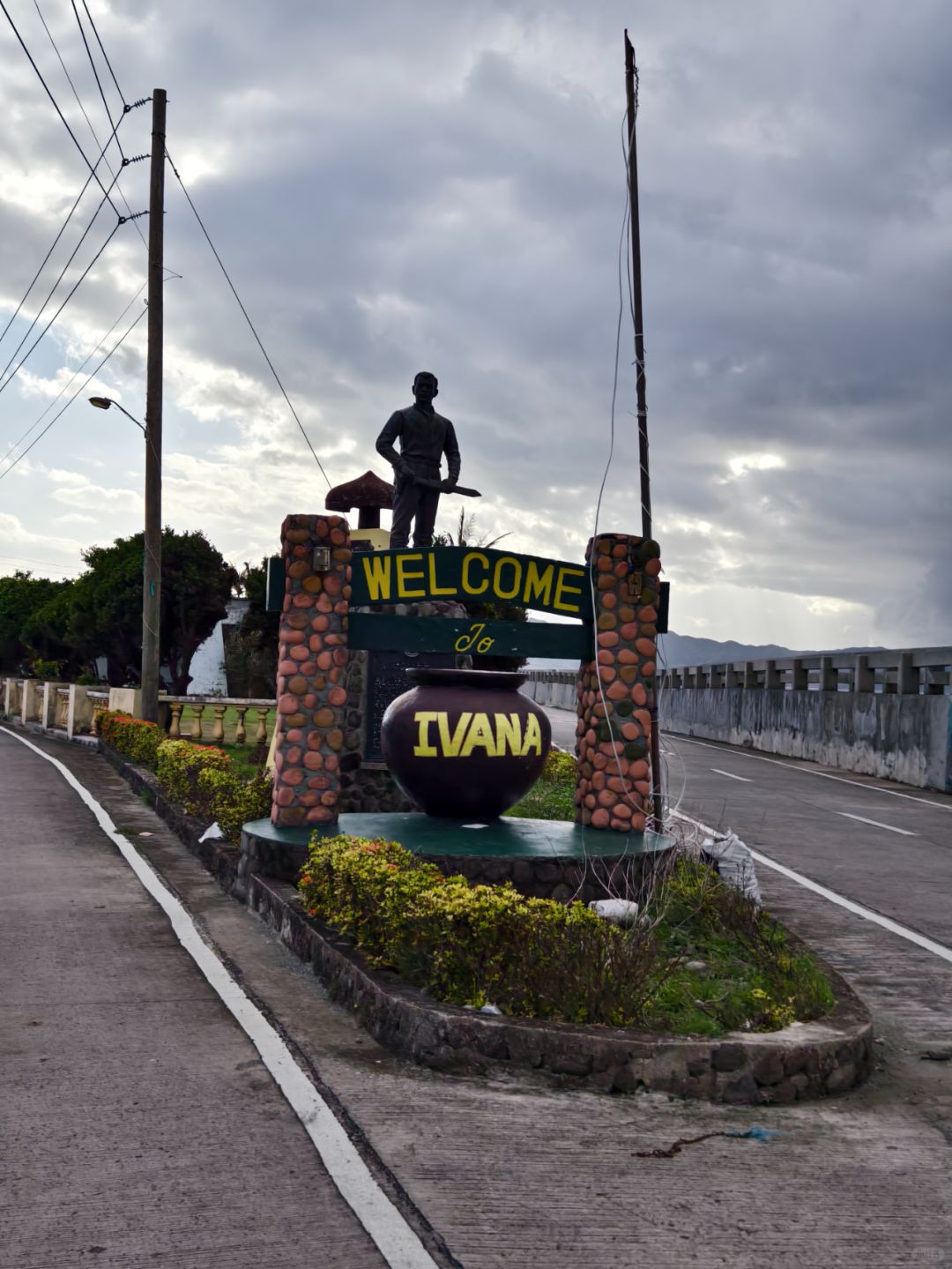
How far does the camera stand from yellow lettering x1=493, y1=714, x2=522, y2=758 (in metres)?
11.2

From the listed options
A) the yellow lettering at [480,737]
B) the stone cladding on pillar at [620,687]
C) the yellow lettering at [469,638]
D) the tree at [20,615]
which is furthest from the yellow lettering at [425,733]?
the tree at [20,615]

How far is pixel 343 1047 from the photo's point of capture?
6902mm

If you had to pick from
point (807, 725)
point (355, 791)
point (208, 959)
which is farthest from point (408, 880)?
point (807, 725)

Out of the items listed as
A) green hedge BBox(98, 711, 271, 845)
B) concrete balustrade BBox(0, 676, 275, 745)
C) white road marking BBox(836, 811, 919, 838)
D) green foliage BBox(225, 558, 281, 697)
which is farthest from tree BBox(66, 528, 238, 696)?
white road marking BBox(836, 811, 919, 838)

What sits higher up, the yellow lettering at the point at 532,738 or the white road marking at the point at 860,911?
the yellow lettering at the point at 532,738

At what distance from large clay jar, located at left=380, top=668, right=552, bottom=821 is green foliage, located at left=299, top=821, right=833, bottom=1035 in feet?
7.74

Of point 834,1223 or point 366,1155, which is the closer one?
point 834,1223

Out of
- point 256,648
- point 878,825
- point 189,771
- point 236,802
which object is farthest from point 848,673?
point 236,802

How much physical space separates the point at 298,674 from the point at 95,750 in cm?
1923

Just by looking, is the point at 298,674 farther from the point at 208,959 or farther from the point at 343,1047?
the point at 343,1047

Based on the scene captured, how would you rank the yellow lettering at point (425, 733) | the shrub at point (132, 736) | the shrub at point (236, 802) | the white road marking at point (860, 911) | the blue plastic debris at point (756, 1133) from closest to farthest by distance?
the blue plastic debris at point (756, 1133) → the white road marking at point (860, 911) → the yellow lettering at point (425, 733) → the shrub at point (236, 802) → the shrub at point (132, 736)

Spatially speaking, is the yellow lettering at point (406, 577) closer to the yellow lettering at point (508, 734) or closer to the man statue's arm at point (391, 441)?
the yellow lettering at point (508, 734)

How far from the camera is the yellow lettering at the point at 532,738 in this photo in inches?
447

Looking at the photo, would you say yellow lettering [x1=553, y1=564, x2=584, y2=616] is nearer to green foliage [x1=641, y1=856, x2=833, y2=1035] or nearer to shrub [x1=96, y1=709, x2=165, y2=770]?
green foliage [x1=641, y1=856, x2=833, y2=1035]
